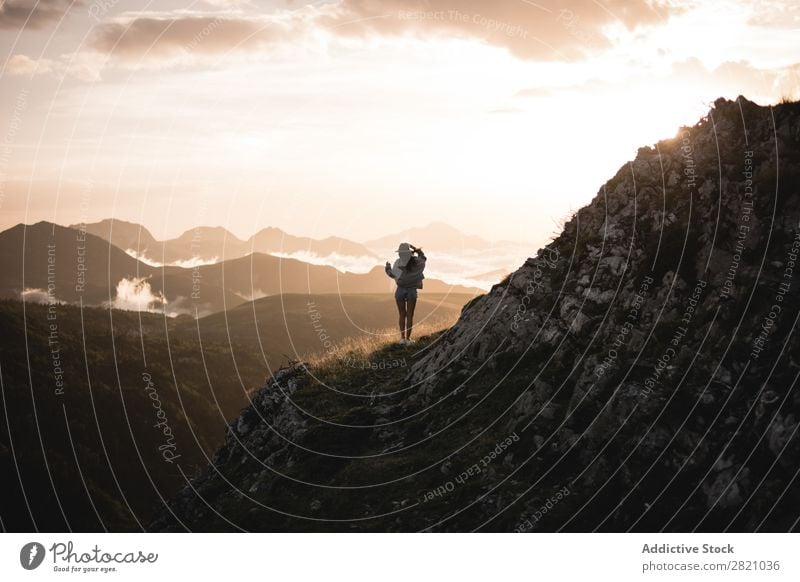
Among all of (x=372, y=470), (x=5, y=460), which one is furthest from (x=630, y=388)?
(x=5, y=460)

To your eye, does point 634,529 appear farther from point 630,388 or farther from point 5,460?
point 5,460

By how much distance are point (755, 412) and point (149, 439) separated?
13436 cm

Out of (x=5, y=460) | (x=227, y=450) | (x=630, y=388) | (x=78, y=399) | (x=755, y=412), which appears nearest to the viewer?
(x=755, y=412)

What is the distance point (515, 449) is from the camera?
17.0 m
